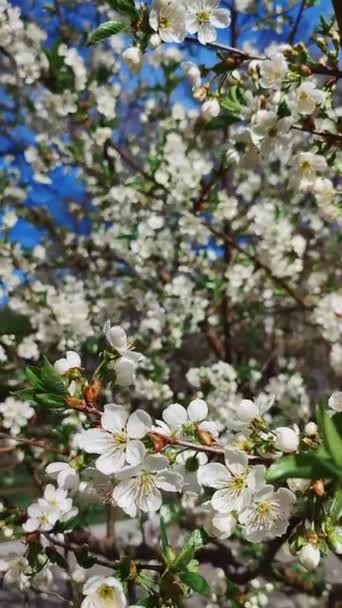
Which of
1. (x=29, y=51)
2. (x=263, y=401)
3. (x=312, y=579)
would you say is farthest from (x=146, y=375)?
(x=263, y=401)

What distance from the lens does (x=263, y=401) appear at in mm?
976

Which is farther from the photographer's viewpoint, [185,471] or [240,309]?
[240,309]

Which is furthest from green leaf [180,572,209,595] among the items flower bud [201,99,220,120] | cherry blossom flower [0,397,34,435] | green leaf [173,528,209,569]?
cherry blossom flower [0,397,34,435]

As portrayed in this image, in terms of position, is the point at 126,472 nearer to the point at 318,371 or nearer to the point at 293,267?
the point at 293,267

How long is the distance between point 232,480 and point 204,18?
844mm

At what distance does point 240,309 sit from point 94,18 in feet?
6.13

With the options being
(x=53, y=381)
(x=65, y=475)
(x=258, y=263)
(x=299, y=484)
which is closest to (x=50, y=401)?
(x=53, y=381)

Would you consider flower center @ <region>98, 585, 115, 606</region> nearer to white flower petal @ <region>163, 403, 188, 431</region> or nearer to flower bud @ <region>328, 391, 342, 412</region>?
white flower petal @ <region>163, 403, 188, 431</region>

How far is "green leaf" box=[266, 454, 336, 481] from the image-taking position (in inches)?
25.0

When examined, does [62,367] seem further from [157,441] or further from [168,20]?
[168,20]

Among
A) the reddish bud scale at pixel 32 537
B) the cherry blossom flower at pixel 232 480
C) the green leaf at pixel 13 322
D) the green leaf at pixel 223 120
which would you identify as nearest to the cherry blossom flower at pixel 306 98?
the green leaf at pixel 223 120

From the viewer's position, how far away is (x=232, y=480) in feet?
2.85

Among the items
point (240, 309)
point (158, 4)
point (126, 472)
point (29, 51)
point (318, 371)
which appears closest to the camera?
point (126, 472)

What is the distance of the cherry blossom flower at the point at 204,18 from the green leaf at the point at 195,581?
3.07 ft
